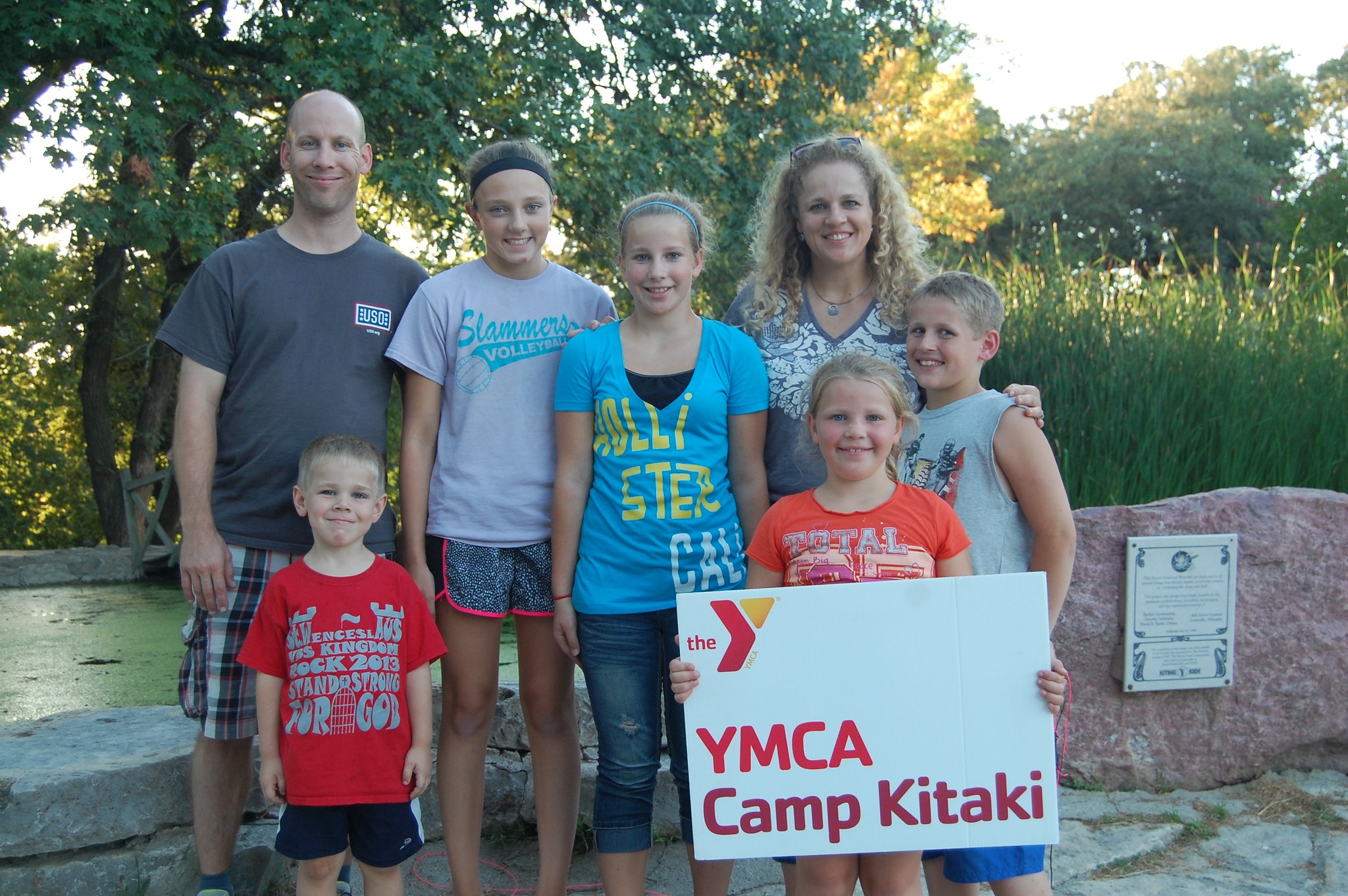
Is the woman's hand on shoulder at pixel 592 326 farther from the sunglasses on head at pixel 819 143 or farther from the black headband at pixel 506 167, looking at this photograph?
the sunglasses on head at pixel 819 143

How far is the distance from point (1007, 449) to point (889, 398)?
285 mm

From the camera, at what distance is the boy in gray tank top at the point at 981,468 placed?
2164mm

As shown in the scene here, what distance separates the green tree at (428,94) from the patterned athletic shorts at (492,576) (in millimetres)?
4184

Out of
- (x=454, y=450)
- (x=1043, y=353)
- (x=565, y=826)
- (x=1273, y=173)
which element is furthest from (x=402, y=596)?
(x=1273, y=173)

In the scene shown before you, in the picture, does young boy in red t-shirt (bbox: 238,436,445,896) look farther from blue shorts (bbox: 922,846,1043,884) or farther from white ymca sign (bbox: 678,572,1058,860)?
blue shorts (bbox: 922,846,1043,884)

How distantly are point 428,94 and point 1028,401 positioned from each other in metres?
5.14

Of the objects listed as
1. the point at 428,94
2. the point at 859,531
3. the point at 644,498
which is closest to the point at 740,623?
the point at 859,531

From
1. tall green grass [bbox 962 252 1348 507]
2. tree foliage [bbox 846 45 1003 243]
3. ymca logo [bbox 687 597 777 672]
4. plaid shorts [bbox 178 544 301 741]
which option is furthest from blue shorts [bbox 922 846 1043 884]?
tree foliage [bbox 846 45 1003 243]

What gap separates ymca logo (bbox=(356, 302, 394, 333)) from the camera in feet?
8.53

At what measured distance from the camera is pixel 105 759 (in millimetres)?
2877

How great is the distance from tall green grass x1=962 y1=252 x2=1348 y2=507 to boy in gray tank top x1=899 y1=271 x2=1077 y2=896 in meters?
2.16

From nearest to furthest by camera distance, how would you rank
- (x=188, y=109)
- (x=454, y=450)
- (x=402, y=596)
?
(x=402, y=596) < (x=454, y=450) < (x=188, y=109)

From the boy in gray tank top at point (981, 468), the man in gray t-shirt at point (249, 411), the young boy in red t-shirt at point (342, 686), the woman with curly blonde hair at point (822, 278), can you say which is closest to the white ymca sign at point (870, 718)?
the boy in gray tank top at point (981, 468)

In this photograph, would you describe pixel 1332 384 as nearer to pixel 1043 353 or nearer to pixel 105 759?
pixel 1043 353
